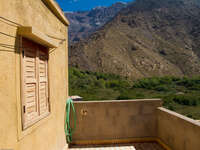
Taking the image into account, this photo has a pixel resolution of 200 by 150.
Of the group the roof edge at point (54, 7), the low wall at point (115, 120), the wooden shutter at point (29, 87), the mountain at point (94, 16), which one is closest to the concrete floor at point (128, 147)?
the low wall at point (115, 120)

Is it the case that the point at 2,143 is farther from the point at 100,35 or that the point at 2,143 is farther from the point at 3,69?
the point at 100,35

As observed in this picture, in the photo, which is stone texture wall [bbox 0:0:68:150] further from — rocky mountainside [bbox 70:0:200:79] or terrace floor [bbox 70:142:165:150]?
rocky mountainside [bbox 70:0:200:79]

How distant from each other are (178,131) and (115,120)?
4.97 feet

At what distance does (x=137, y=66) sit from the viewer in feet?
113

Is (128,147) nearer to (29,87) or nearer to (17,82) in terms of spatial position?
(29,87)

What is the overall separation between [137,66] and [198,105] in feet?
49.0

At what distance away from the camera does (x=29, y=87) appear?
8.48 ft

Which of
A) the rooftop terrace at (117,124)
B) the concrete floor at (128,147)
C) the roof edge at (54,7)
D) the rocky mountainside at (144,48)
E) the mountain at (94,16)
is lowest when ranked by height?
the concrete floor at (128,147)

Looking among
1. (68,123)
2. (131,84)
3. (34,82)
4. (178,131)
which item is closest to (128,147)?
(178,131)

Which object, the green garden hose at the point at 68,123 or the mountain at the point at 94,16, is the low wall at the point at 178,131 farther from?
the mountain at the point at 94,16

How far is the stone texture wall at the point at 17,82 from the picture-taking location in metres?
1.95

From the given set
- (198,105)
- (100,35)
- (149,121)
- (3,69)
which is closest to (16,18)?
(3,69)

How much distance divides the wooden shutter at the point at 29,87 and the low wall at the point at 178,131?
8.47ft

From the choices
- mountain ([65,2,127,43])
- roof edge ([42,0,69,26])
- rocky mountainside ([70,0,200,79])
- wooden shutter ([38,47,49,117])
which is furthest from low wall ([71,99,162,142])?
mountain ([65,2,127,43])
